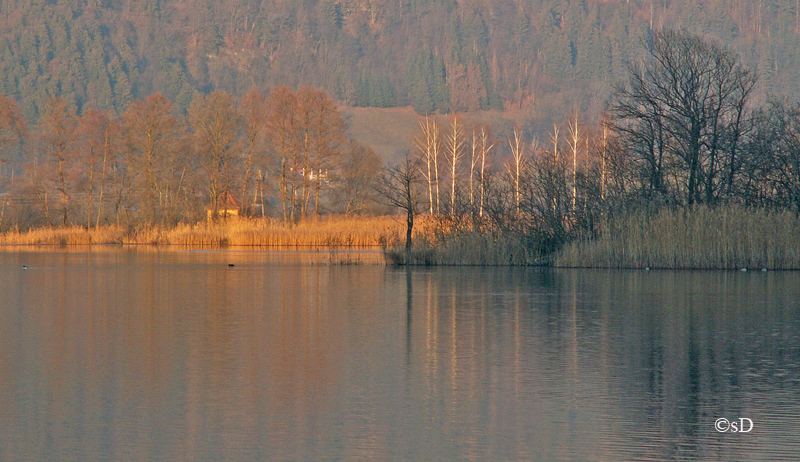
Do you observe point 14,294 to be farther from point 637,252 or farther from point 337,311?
point 637,252

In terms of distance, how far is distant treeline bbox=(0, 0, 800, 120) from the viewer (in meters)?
126

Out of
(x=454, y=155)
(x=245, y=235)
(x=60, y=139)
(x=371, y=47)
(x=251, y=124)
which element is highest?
(x=371, y=47)

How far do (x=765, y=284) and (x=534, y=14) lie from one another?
133 m

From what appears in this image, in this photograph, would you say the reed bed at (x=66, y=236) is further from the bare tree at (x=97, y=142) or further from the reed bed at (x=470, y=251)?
the reed bed at (x=470, y=251)

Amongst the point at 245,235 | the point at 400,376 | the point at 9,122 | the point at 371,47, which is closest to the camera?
the point at 400,376

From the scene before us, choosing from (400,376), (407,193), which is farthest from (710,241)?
(400,376)

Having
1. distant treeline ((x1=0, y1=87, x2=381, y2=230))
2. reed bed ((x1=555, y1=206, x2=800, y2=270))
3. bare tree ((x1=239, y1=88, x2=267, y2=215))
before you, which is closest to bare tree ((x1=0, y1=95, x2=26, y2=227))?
distant treeline ((x1=0, y1=87, x2=381, y2=230))

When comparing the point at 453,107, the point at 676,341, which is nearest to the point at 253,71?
the point at 453,107

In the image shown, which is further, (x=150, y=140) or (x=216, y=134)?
(x=216, y=134)

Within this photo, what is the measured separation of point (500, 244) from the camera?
3073 centimetres

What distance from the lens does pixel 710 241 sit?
27109 mm

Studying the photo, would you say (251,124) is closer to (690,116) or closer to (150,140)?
(150,140)

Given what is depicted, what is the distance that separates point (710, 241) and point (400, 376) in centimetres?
1946

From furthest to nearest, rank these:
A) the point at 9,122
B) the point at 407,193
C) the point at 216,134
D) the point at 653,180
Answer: the point at 9,122 < the point at 216,134 < the point at 407,193 < the point at 653,180
